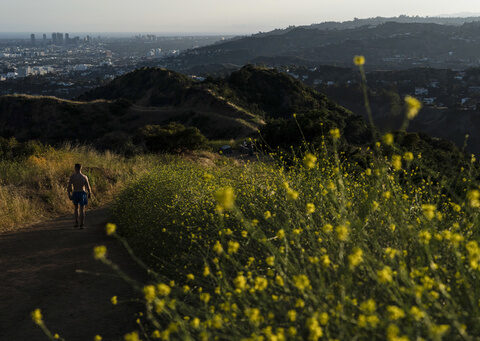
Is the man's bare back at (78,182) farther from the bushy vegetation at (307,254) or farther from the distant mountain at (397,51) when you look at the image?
the distant mountain at (397,51)

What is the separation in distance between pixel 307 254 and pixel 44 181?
8368 millimetres

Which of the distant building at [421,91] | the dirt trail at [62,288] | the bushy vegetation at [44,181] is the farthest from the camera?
the distant building at [421,91]

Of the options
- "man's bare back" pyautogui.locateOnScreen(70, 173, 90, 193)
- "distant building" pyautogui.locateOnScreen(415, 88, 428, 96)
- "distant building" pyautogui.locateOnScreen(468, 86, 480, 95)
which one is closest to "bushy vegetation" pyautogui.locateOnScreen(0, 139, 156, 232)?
"man's bare back" pyautogui.locateOnScreen(70, 173, 90, 193)

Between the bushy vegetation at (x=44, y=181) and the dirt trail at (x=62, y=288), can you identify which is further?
the bushy vegetation at (x=44, y=181)

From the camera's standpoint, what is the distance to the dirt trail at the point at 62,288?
4234 mm

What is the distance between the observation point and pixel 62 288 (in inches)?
200

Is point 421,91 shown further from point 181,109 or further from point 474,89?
point 181,109

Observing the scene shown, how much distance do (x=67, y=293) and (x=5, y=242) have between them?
273cm

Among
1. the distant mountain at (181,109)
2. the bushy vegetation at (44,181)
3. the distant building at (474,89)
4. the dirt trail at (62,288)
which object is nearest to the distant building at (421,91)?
the distant building at (474,89)

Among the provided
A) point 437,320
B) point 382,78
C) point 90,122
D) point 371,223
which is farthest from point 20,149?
point 382,78

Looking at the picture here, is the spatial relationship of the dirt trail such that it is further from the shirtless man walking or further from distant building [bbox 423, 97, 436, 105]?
distant building [bbox 423, 97, 436, 105]

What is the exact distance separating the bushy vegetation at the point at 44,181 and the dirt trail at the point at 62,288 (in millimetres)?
1072

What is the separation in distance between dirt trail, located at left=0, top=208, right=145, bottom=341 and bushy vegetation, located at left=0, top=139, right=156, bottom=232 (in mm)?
1072

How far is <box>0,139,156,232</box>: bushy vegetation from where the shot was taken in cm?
830
